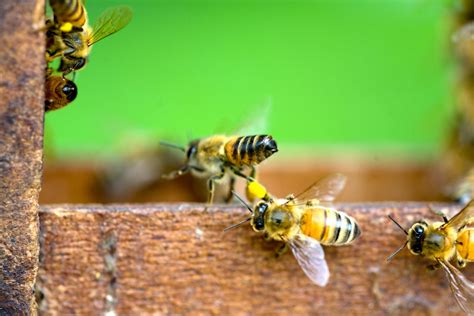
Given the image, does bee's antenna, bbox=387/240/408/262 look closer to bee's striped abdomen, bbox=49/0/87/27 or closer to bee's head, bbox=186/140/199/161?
bee's head, bbox=186/140/199/161

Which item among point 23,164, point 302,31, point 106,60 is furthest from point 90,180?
point 302,31

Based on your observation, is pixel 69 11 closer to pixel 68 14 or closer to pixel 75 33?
pixel 68 14

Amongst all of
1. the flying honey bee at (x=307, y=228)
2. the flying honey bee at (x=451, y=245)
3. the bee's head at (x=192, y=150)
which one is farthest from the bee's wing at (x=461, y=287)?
the bee's head at (x=192, y=150)

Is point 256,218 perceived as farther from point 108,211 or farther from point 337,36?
point 337,36

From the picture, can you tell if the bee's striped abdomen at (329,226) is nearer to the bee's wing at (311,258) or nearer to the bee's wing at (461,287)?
the bee's wing at (311,258)

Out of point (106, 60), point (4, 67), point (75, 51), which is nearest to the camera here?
point (4, 67)

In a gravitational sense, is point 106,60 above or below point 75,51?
above

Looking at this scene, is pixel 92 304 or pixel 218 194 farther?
pixel 218 194
